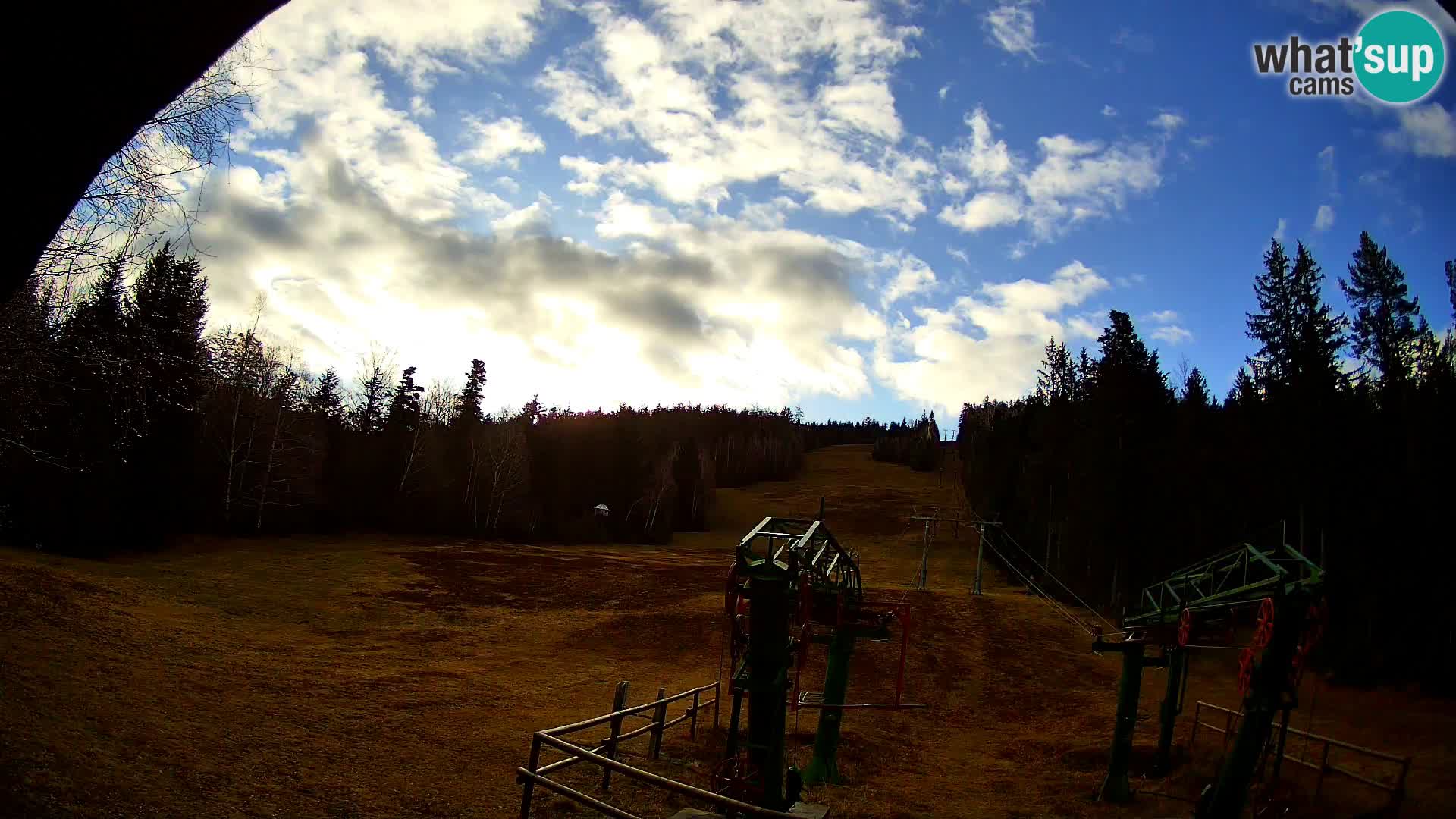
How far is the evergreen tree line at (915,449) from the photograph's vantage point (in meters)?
126

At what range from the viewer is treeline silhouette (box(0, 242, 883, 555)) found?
10499 mm

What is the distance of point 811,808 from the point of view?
11617 mm

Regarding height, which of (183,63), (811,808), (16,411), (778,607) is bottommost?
(811,808)

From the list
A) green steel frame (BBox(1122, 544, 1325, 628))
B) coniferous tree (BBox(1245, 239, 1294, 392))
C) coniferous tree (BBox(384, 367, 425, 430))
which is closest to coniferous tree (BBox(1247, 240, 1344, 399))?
coniferous tree (BBox(1245, 239, 1294, 392))

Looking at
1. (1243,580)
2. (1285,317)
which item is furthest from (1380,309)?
(1243,580)

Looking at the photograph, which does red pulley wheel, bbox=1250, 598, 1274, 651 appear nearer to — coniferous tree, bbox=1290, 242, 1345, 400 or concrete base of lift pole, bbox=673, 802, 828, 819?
concrete base of lift pole, bbox=673, 802, 828, 819

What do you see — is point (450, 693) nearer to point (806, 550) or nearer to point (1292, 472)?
point (806, 550)

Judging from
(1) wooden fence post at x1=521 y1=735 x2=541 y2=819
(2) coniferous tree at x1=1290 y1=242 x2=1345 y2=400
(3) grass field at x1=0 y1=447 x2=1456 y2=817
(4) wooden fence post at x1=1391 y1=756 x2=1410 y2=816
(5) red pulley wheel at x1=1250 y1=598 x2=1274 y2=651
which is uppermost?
(2) coniferous tree at x1=1290 y1=242 x2=1345 y2=400

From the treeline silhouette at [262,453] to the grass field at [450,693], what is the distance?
3547 mm

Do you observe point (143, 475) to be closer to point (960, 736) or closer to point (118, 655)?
point (118, 655)

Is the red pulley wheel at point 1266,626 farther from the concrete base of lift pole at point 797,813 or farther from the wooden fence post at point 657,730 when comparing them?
the wooden fence post at point 657,730

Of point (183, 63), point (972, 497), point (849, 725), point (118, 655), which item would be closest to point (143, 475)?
point (118, 655)

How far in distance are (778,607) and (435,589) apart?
106ft

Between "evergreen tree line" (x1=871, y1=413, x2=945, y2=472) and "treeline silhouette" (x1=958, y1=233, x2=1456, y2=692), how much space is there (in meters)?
61.9
